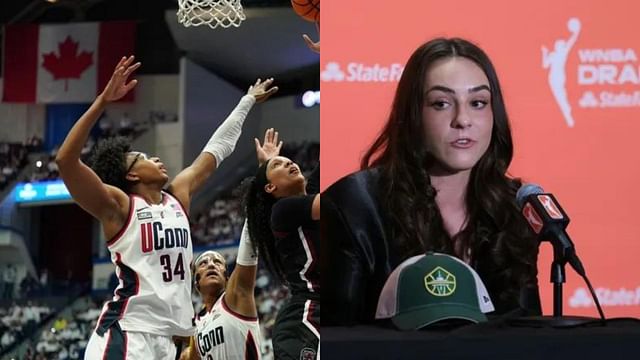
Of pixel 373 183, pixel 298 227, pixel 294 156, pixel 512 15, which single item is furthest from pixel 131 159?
pixel 294 156

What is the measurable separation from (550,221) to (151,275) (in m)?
1.75

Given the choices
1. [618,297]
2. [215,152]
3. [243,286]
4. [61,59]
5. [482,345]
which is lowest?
[243,286]

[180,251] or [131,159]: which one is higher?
[131,159]

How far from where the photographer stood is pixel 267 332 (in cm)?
830

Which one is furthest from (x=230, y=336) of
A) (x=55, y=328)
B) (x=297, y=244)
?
(x=55, y=328)

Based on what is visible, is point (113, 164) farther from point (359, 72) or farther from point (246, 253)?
point (359, 72)

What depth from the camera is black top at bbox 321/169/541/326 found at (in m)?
2.21

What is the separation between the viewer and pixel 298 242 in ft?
10.1

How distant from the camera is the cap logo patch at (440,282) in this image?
218 cm

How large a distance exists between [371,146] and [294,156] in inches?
246

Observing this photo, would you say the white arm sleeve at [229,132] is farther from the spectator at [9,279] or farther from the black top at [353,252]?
the spectator at [9,279]

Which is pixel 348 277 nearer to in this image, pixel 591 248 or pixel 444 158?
pixel 444 158

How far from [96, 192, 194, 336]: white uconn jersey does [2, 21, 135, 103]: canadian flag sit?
6639mm

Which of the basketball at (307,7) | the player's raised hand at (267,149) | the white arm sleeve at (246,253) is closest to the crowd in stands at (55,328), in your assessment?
the white arm sleeve at (246,253)
